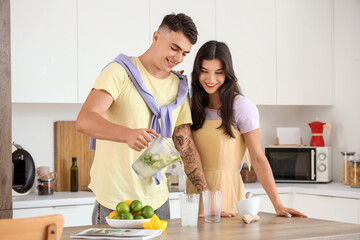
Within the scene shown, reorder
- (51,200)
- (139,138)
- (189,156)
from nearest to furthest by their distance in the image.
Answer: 1. (139,138)
2. (189,156)
3. (51,200)

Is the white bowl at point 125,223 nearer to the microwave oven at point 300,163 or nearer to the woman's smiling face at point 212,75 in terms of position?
the woman's smiling face at point 212,75

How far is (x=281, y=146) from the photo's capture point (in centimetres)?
445

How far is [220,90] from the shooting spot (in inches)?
103

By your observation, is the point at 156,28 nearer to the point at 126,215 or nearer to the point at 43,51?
the point at 43,51

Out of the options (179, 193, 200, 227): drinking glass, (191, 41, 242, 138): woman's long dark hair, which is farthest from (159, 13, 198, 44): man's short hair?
(179, 193, 200, 227): drinking glass

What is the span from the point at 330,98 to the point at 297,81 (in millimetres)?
328

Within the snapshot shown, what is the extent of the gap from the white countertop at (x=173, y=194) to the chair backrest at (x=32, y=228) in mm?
2080

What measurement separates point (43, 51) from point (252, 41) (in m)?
1.60

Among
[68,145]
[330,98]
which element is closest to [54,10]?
[68,145]

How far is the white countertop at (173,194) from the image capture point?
348 cm

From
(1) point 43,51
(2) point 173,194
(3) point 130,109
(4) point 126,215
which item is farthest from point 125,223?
(1) point 43,51

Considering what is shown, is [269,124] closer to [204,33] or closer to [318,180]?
[318,180]

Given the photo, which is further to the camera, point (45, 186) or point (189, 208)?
point (45, 186)

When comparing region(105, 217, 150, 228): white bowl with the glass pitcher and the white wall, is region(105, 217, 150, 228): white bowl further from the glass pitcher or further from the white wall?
the white wall
